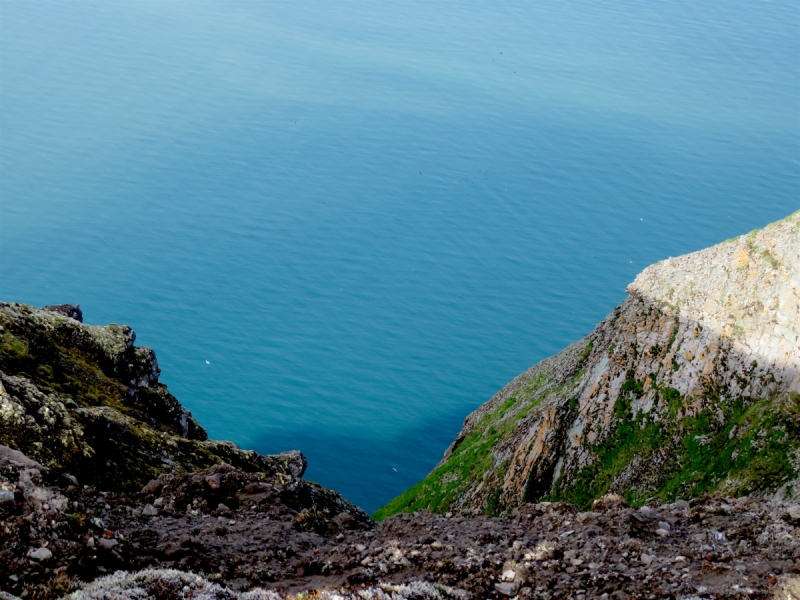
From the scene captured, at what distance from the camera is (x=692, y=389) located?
29.5 m

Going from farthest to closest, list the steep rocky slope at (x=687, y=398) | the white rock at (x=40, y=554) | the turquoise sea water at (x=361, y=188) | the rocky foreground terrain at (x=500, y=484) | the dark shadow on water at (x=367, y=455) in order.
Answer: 1. the turquoise sea water at (x=361, y=188)
2. the dark shadow on water at (x=367, y=455)
3. the steep rocky slope at (x=687, y=398)
4. the rocky foreground terrain at (x=500, y=484)
5. the white rock at (x=40, y=554)

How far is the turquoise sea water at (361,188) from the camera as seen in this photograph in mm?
64500

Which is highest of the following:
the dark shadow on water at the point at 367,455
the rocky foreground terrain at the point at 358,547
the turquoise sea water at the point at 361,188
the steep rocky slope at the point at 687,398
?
the turquoise sea water at the point at 361,188

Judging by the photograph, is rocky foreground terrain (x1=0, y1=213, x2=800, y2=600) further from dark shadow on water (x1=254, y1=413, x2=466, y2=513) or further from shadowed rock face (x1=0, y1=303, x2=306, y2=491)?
dark shadow on water (x1=254, y1=413, x2=466, y2=513)

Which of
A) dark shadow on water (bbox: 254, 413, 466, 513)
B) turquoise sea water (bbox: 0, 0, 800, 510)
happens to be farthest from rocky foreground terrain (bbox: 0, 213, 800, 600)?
turquoise sea water (bbox: 0, 0, 800, 510)

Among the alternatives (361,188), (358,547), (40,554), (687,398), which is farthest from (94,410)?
(361,188)

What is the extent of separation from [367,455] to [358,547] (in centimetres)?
4165

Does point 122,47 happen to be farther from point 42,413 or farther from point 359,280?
point 42,413

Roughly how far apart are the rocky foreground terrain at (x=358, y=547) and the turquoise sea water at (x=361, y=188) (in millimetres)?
34204

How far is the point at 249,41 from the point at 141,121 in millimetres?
28804

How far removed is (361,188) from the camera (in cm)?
8806

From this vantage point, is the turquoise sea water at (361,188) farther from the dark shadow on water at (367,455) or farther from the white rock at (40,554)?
the white rock at (40,554)

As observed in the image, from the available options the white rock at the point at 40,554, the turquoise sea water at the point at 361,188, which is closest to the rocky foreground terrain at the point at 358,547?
the white rock at the point at 40,554

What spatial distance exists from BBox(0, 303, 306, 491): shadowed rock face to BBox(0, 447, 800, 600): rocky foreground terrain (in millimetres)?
1917
